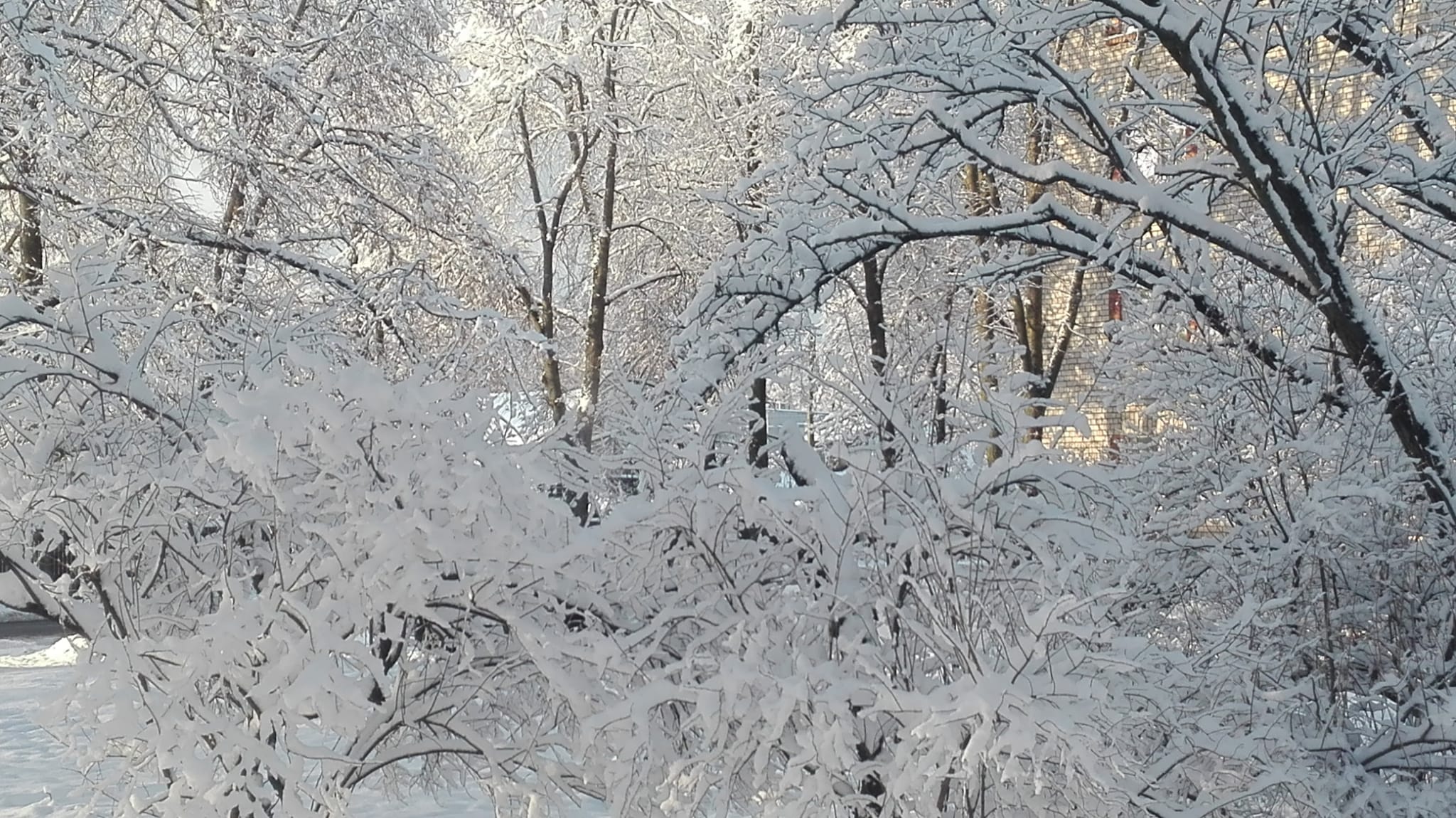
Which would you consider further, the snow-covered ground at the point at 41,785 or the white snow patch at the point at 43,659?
the white snow patch at the point at 43,659

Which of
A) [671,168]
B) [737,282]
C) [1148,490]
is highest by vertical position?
[671,168]

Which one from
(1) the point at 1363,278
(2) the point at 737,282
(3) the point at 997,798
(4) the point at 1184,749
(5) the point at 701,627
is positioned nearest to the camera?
(3) the point at 997,798

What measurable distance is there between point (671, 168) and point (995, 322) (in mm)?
4382

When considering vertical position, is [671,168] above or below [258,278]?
above

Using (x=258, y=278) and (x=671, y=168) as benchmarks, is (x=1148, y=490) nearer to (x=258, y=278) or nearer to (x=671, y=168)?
(x=258, y=278)

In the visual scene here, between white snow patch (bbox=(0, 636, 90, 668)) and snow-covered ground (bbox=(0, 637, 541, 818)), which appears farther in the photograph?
white snow patch (bbox=(0, 636, 90, 668))

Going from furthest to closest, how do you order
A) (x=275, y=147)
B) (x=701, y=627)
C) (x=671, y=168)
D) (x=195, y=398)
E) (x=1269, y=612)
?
1. (x=671, y=168)
2. (x=275, y=147)
3. (x=1269, y=612)
4. (x=195, y=398)
5. (x=701, y=627)

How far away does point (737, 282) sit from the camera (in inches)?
221

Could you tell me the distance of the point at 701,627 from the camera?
3.56 meters

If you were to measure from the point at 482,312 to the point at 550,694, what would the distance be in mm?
5345

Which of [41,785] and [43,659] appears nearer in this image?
[41,785]

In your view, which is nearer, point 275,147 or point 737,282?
point 737,282

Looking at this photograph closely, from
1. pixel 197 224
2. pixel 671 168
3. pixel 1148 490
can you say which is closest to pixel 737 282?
pixel 1148 490

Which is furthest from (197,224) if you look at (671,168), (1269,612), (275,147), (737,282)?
(671,168)
